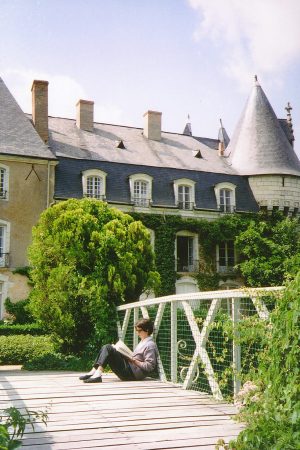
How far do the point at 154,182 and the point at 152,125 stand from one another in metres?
5.32

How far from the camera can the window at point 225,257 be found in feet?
93.3

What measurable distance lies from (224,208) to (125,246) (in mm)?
17136

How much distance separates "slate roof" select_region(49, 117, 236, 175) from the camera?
2800cm

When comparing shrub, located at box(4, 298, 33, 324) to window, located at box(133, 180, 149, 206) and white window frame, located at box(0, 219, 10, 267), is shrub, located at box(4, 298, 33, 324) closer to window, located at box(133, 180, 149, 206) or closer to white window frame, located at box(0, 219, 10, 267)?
white window frame, located at box(0, 219, 10, 267)

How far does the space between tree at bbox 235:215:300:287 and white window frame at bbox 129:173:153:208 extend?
4842 millimetres

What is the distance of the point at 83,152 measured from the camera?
2780 cm

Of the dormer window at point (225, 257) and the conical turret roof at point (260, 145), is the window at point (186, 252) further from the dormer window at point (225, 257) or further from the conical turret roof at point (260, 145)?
the conical turret roof at point (260, 145)

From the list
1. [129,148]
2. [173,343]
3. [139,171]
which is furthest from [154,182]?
[173,343]

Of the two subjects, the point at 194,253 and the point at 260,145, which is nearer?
the point at 194,253

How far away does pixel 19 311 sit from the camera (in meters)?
22.0

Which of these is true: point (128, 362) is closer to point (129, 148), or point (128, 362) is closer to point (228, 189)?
point (228, 189)

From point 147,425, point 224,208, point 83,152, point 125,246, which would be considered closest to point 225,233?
point 224,208

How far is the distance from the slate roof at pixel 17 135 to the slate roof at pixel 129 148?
1.48 metres

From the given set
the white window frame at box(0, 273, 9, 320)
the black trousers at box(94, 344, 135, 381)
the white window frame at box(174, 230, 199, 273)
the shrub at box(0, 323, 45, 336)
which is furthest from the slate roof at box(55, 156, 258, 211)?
the black trousers at box(94, 344, 135, 381)
